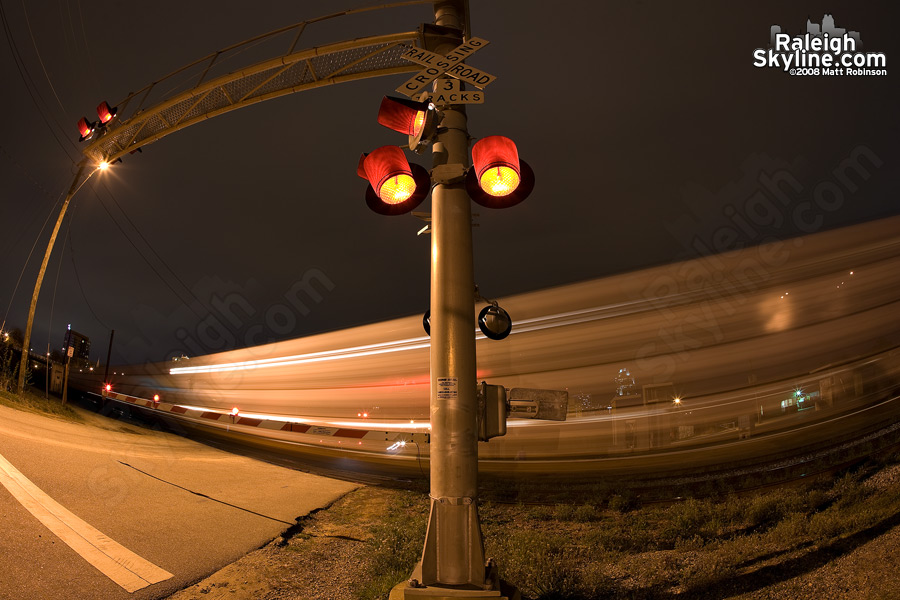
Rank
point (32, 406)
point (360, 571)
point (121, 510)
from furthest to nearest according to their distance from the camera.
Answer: point (32, 406) < point (121, 510) < point (360, 571)

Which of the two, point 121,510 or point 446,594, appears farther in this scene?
point 121,510

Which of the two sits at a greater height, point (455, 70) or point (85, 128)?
point (85, 128)

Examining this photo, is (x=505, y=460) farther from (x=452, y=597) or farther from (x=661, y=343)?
(x=452, y=597)

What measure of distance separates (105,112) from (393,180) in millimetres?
9036

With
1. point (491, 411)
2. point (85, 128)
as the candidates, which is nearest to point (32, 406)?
point (85, 128)

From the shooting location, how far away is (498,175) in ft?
10.4

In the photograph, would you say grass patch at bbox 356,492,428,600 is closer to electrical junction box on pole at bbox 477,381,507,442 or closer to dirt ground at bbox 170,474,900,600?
dirt ground at bbox 170,474,900,600

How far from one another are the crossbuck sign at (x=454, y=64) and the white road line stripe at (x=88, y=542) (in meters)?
4.77

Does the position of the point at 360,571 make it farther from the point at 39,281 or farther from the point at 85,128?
the point at 39,281

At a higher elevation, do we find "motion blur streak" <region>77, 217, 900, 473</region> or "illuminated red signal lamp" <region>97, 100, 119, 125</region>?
"illuminated red signal lamp" <region>97, 100, 119, 125</region>

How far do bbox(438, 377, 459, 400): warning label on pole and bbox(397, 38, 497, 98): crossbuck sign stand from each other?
6.20 ft

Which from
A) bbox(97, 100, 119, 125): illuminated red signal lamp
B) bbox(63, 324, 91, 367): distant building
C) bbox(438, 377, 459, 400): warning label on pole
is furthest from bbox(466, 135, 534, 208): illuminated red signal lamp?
bbox(63, 324, 91, 367): distant building

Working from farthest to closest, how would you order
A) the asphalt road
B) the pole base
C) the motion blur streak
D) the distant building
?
the distant building → the motion blur streak → the asphalt road → the pole base

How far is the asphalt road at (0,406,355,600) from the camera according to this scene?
4.19m
